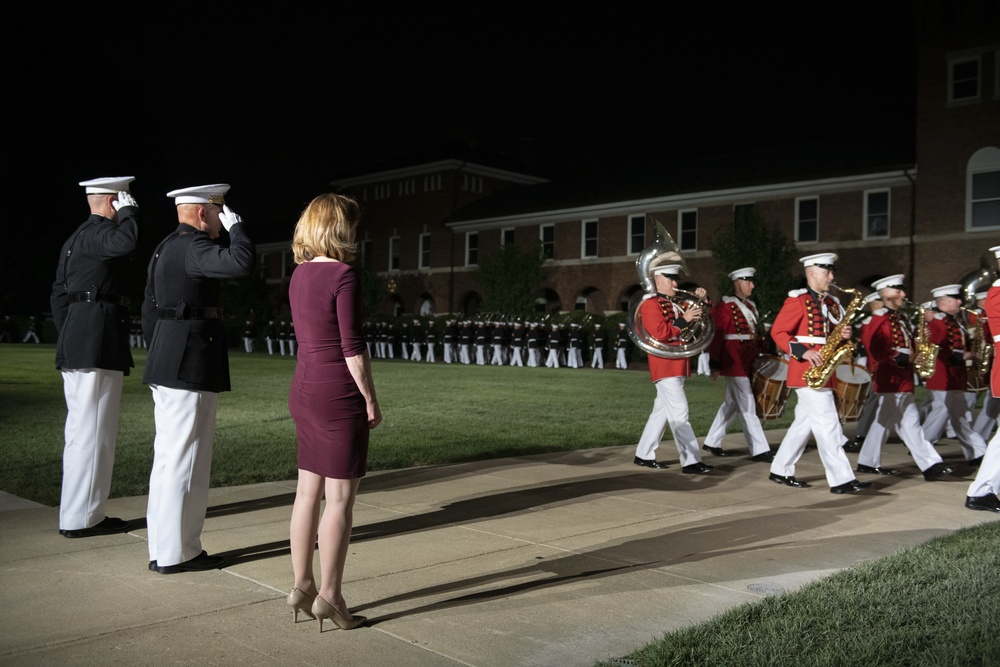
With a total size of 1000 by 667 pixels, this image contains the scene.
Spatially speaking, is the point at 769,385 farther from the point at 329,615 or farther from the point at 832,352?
the point at 329,615

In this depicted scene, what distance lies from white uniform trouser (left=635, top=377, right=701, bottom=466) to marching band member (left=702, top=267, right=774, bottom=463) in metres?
1.18

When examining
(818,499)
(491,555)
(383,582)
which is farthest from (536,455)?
(383,582)

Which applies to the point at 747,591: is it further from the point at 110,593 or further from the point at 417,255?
the point at 417,255

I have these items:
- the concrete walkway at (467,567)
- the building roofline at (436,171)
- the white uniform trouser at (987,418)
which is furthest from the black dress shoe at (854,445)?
the building roofline at (436,171)

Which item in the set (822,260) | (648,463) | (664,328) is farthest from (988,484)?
(664,328)

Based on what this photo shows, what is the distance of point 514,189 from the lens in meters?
52.6

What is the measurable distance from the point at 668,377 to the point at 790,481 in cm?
151

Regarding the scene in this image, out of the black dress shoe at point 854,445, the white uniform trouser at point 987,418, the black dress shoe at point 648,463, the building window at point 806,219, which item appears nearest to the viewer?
the black dress shoe at point 648,463

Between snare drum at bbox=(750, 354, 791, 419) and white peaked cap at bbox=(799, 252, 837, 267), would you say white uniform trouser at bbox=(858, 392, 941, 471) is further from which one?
white peaked cap at bbox=(799, 252, 837, 267)

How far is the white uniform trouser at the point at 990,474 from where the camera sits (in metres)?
7.21

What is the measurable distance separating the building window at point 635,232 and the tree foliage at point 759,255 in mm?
6423

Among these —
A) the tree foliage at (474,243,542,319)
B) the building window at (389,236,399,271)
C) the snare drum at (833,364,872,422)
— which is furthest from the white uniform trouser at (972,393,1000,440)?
the building window at (389,236,399,271)

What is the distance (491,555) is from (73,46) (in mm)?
39671

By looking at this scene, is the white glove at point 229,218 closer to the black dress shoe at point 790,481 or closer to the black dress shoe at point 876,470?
the black dress shoe at point 790,481
